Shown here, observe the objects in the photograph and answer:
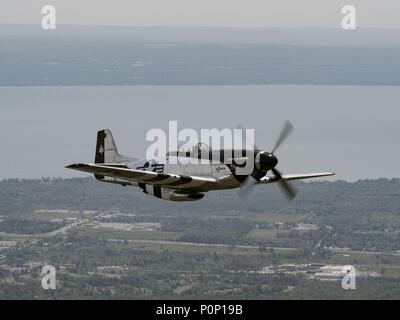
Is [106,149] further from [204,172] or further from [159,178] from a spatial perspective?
[204,172]

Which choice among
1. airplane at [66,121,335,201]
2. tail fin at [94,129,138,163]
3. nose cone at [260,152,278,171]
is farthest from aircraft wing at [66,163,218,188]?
tail fin at [94,129,138,163]

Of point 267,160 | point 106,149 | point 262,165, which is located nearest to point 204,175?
→ point 262,165

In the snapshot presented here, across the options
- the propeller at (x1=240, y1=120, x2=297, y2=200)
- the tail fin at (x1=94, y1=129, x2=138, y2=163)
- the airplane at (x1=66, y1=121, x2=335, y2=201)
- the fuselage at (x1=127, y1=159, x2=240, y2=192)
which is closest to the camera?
the airplane at (x1=66, y1=121, x2=335, y2=201)

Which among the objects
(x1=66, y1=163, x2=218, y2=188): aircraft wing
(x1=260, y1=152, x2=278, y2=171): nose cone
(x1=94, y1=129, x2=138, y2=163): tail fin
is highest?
(x1=94, y1=129, x2=138, y2=163): tail fin

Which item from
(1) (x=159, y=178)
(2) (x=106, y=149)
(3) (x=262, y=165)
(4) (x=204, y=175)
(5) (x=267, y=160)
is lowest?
(1) (x=159, y=178)

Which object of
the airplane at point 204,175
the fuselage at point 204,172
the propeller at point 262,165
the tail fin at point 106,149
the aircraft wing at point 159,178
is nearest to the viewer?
the aircraft wing at point 159,178

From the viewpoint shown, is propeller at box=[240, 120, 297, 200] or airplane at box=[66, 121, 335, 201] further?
propeller at box=[240, 120, 297, 200]

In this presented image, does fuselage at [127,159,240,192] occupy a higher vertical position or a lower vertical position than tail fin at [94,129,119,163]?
lower

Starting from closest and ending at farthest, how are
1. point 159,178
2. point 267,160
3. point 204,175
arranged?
point 159,178 → point 267,160 → point 204,175

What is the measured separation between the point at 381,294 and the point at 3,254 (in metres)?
67.2

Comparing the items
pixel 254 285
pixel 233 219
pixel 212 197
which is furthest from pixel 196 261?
pixel 212 197

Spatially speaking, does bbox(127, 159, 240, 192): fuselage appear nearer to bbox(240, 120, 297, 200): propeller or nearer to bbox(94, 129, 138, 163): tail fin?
bbox(240, 120, 297, 200): propeller

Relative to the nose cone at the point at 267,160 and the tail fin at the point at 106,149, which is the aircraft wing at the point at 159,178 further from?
the tail fin at the point at 106,149

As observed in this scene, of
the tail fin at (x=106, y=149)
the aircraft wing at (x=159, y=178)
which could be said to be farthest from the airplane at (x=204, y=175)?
the tail fin at (x=106, y=149)
